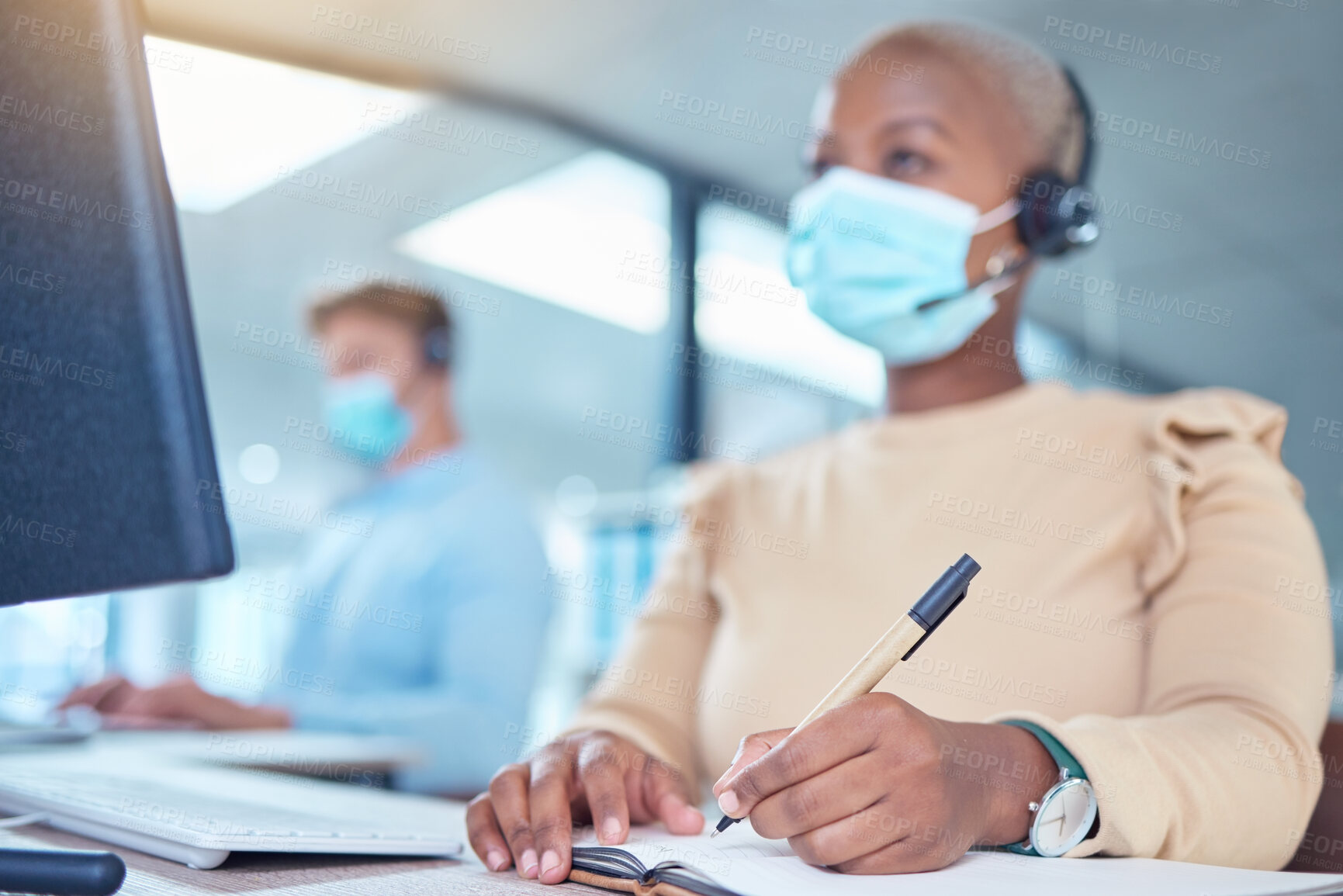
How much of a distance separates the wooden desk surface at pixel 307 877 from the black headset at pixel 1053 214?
3.36 feet

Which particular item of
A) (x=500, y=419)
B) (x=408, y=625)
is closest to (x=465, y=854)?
(x=408, y=625)

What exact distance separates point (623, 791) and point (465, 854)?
13 cm

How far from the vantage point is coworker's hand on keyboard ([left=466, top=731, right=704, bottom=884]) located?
0.65m

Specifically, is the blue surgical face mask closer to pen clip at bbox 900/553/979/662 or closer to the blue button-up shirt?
the blue button-up shirt

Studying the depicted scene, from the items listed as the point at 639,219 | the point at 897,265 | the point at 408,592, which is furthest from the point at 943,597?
the point at 639,219

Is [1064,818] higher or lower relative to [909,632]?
lower

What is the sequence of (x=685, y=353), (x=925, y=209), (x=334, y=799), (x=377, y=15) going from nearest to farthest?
1. (x=334, y=799)
2. (x=925, y=209)
3. (x=377, y=15)
4. (x=685, y=353)

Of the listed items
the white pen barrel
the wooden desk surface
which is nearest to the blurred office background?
the wooden desk surface

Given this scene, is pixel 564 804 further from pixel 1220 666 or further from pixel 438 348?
pixel 438 348

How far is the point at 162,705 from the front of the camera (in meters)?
1.73

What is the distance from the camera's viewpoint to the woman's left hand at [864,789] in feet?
1.83

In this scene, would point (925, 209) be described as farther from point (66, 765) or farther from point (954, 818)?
point (66, 765)

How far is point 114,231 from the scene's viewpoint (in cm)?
59

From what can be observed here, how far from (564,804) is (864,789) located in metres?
0.24
